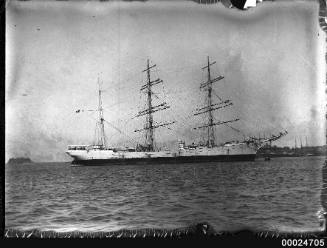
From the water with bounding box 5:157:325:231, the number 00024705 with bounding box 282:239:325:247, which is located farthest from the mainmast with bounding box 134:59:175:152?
the number 00024705 with bounding box 282:239:325:247

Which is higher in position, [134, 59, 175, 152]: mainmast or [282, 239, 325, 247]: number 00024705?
[134, 59, 175, 152]: mainmast

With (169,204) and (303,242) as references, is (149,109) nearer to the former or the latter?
(169,204)

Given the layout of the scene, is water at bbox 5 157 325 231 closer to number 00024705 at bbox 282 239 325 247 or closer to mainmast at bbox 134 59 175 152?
number 00024705 at bbox 282 239 325 247

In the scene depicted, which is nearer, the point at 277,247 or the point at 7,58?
the point at 277,247

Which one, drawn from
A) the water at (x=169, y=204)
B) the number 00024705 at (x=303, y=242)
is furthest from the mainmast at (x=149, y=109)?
the number 00024705 at (x=303, y=242)

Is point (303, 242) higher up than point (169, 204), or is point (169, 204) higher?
point (169, 204)

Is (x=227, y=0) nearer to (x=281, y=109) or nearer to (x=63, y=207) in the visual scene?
(x=281, y=109)

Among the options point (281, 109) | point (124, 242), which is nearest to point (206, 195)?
point (124, 242)

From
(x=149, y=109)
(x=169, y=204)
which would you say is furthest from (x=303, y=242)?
(x=149, y=109)

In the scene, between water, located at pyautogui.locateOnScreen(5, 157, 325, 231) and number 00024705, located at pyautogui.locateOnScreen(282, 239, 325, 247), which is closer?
number 00024705, located at pyautogui.locateOnScreen(282, 239, 325, 247)
